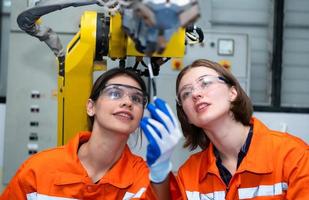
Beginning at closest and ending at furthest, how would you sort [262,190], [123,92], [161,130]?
[161,130]
[262,190]
[123,92]

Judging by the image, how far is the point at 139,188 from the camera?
5.81 feet

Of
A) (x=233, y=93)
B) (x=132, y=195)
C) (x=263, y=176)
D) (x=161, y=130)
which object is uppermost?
(x=233, y=93)

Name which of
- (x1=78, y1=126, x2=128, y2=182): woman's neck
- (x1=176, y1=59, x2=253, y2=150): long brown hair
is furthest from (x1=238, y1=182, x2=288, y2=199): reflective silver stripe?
(x1=78, y1=126, x2=128, y2=182): woman's neck

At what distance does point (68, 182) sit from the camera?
171 centimetres

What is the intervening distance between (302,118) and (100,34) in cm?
289

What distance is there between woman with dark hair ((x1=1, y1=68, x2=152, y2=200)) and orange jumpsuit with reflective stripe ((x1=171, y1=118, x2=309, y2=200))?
242 millimetres

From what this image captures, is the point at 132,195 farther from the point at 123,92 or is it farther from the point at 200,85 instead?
the point at 200,85

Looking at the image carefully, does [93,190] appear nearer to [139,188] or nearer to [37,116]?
[139,188]

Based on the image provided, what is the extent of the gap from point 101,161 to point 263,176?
0.74m

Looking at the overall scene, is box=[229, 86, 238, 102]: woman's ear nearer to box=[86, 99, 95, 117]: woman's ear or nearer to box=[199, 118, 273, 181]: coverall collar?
box=[199, 118, 273, 181]: coverall collar

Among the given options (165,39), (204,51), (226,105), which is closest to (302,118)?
→ (204,51)

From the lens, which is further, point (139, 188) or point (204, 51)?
point (204, 51)

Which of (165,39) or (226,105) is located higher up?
(165,39)

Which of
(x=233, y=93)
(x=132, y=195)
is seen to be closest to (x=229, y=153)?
(x=233, y=93)
